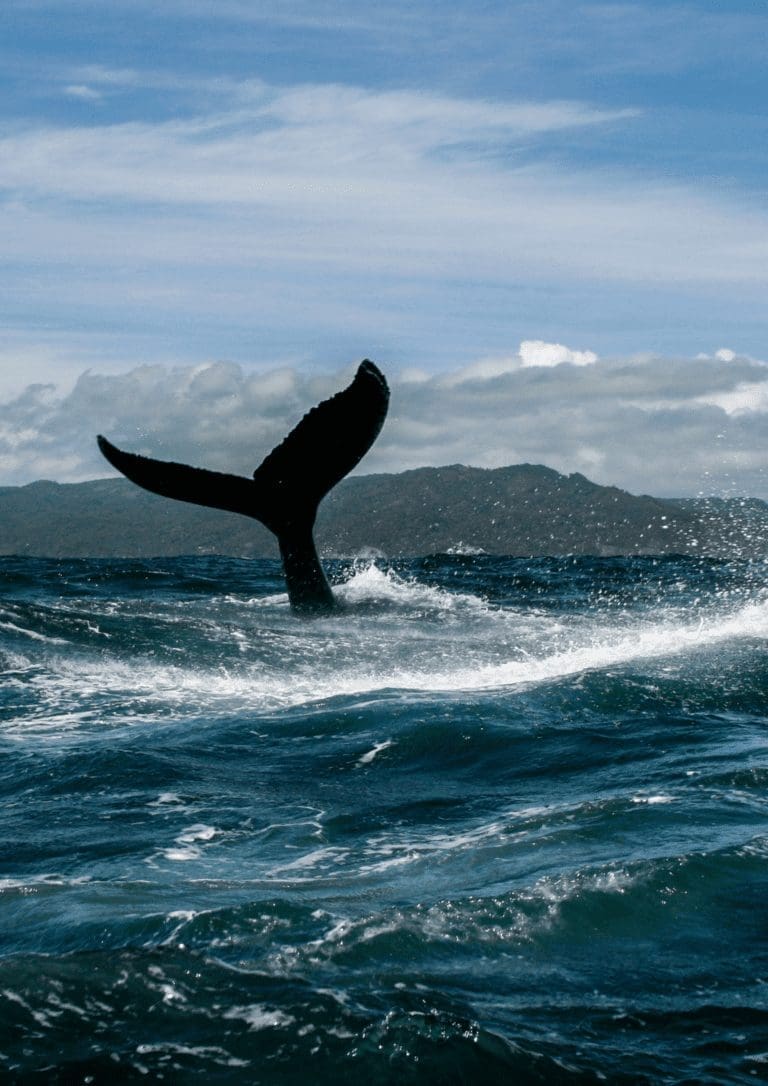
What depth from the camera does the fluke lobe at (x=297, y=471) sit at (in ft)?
37.2

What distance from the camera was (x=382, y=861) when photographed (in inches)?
220

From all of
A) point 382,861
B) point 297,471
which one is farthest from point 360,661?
point 382,861

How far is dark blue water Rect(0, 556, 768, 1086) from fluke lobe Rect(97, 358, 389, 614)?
1469 mm

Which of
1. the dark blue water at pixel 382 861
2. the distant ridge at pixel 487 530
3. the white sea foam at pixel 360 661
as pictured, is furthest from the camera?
the distant ridge at pixel 487 530

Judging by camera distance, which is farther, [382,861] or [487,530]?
[487,530]

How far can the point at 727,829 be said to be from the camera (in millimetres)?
5750

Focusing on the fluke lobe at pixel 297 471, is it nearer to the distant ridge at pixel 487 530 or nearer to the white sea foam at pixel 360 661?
the white sea foam at pixel 360 661

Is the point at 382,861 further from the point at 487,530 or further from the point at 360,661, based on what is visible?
the point at 487,530

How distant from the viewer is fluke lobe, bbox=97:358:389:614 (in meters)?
11.3

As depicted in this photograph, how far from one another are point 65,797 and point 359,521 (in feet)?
553

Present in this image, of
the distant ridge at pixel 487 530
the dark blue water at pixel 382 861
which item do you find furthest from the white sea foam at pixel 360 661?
the distant ridge at pixel 487 530

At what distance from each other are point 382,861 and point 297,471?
743 centimetres

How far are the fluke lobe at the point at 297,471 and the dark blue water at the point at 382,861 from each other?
1.47m

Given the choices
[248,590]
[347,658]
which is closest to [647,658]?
[347,658]
